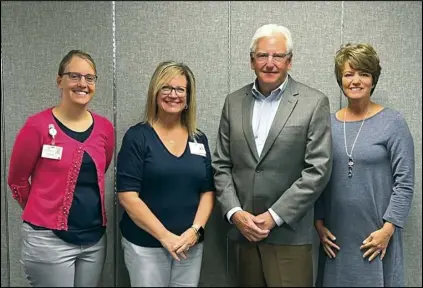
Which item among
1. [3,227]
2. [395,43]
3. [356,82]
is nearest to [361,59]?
[356,82]

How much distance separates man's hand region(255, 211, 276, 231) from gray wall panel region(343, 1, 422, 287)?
36.3 inches

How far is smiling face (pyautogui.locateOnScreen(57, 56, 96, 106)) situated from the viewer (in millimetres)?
1972

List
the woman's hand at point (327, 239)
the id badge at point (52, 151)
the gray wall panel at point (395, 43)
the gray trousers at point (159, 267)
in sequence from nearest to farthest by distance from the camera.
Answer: the id badge at point (52, 151)
the gray trousers at point (159, 267)
the woman's hand at point (327, 239)
the gray wall panel at point (395, 43)

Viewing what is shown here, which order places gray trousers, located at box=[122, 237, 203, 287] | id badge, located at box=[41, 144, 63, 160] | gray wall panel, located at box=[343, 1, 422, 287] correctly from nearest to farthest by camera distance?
id badge, located at box=[41, 144, 63, 160] → gray trousers, located at box=[122, 237, 203, 287] → gray wall panel, located at box=[343, 1, 422, 287]

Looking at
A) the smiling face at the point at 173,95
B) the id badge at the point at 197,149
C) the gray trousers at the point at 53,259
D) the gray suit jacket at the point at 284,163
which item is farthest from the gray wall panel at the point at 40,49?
the gray suit jacket at the point at 284,163

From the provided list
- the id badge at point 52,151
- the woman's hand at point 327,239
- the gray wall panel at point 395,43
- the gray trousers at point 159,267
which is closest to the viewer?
the id badge at point 52,151

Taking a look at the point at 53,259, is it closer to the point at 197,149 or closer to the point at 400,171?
the point at 197,149

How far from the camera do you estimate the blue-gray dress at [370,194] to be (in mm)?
2033

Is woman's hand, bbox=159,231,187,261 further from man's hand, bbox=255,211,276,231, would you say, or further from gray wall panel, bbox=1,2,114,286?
gray wall panel, bbox=1,2,114,286

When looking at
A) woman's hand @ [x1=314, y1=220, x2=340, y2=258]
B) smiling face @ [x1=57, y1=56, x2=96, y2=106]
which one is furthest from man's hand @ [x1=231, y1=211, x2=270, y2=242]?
smiling face @ [x1=57, y1=56, x2=96, y2=106]

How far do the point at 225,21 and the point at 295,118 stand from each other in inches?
30.7

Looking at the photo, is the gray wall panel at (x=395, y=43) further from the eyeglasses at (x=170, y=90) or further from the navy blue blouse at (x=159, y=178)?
the navy blue blouse at (x=159, y=178)

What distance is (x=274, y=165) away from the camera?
6.43 ft

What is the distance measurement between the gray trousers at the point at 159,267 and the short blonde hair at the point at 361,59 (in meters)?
1.14
